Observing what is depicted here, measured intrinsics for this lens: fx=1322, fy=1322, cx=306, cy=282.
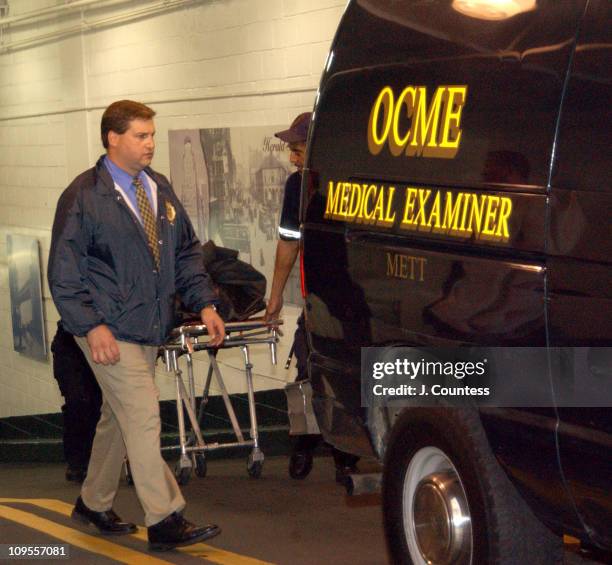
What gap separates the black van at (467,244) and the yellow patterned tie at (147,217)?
70cm

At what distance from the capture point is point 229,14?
10492mm

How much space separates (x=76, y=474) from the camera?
7883 mm

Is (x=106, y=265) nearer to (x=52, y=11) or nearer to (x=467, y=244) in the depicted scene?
(x=467, y=244)

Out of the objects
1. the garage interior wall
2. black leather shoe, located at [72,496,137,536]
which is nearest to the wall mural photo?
the garage interior wall

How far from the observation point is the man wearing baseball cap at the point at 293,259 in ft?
23.4

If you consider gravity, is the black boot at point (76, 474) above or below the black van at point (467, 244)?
below

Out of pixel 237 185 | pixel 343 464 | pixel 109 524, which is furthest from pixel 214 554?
pixel 237 185

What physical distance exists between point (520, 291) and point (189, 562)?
2264 mm

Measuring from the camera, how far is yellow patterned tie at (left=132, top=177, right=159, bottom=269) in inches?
225

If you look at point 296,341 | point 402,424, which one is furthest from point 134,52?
point 402,424

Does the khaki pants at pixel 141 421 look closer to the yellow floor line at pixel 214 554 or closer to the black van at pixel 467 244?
the yellow floor line at pixel 214 554

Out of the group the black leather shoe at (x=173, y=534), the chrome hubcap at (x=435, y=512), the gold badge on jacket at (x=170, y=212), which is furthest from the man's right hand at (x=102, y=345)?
the chrome hubcap at (x=435, y=512)

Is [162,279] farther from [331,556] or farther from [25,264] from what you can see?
[25,264]

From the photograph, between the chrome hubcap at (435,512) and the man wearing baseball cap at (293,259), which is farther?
the man wearing baseball cap at (293,259)
